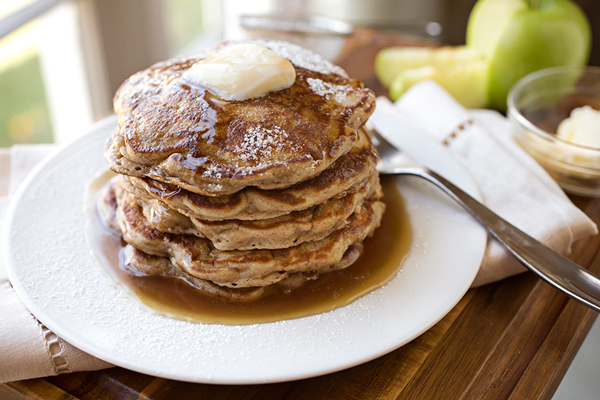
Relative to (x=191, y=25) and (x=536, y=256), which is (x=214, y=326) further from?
(x=191, y=25)

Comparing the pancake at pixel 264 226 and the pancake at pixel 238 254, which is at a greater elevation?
the pancake at pixel 264 226

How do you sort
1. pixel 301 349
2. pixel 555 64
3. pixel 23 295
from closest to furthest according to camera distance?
pixel 301 349
pixel 23 295
pixel 555 64

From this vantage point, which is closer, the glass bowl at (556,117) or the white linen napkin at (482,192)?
the white linen napkin at (482,192)

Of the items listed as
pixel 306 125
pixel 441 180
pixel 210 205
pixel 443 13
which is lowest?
pixel 443 13

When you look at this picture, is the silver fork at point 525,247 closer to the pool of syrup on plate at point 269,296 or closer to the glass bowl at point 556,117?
the pool of syrup on plate at point 269,296

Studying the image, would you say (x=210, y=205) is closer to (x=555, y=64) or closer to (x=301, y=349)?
(x=301, y=349)

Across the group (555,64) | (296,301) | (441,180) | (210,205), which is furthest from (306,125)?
(555,64)

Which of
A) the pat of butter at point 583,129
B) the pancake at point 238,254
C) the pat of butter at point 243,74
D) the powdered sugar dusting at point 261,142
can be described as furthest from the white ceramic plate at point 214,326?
the pat of butter at point 583,129

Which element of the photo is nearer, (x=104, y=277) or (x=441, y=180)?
(x=104, y=277)
